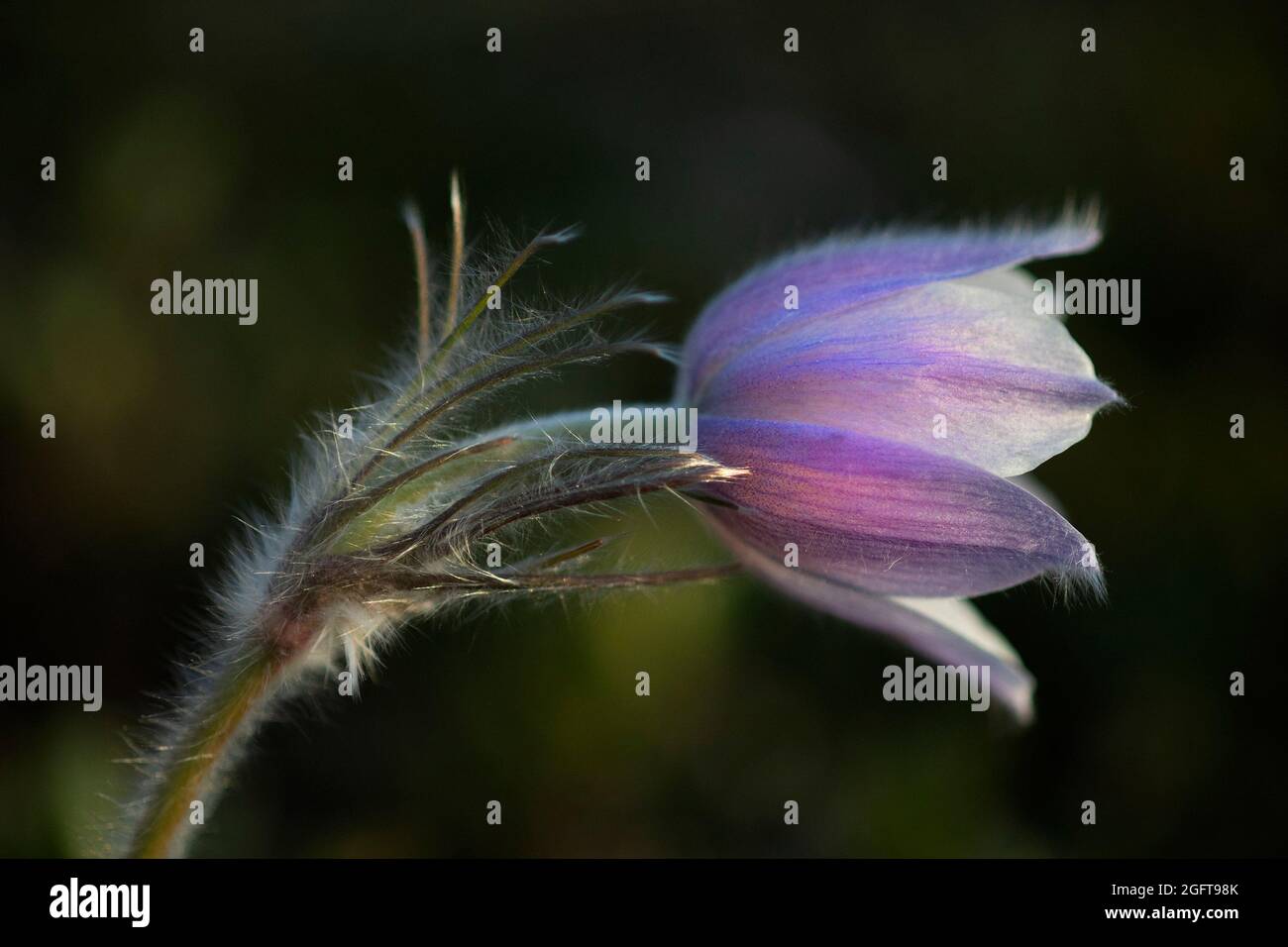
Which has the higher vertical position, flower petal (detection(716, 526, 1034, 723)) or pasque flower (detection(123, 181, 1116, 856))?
pasque flower (detection(123, 181, 1116, 856))

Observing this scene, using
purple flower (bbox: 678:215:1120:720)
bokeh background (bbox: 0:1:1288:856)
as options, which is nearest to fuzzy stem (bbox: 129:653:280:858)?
purple flower (bbox: 678:215:1120:720)

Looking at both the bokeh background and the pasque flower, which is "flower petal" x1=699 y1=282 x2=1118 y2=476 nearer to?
the pasque flower

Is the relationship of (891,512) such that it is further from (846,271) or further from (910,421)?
(846,271)

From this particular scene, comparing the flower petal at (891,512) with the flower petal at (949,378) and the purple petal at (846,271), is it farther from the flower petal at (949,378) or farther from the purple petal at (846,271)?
the purple petal at (846,271)

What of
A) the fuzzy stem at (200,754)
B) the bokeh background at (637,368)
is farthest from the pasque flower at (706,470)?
the bokeh background at (637,368)

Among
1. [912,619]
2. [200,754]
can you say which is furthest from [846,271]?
[200,754]

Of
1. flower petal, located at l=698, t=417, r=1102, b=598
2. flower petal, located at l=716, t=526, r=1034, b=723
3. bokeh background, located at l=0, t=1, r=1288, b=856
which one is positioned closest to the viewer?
flower petal, located at l=698, t=417, r=1102, b=598
